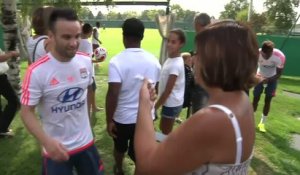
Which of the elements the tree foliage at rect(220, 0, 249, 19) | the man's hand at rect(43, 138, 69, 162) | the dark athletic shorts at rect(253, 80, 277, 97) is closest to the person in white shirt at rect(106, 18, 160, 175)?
the man's hand at rect(43, 138, 69, 162)

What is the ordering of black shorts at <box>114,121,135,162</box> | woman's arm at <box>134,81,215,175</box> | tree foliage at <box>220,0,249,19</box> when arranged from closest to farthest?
woman's arm at <box>134,81,215,175</box> < black shorts at <box>114,121,135,162</box> < tree foliage at <box>220,0,249,19</box>

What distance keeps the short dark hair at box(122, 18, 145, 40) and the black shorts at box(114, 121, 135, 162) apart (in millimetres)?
944

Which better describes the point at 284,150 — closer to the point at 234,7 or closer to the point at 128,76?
the point at 128,76

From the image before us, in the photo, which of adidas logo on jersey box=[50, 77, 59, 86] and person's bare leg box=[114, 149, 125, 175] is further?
person's bare leg box=[114, 149, 125, 175]

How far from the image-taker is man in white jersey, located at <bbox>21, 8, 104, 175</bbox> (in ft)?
8.48

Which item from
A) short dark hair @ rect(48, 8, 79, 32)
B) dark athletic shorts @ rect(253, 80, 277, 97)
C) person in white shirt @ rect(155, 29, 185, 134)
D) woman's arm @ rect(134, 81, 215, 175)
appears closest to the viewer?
woman's arm @ rect(134, 81, 215, 175)

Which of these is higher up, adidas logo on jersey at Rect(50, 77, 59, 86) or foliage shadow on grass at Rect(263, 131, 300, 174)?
adidas logo on jersey at Rect(50, 77, 59, 86)

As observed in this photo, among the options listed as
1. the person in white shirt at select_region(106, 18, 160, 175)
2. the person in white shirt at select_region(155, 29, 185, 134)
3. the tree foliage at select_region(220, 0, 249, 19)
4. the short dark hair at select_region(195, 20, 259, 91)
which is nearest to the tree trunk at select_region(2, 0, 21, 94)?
the person in white shirt at select_region(155, 29, 185, 134)

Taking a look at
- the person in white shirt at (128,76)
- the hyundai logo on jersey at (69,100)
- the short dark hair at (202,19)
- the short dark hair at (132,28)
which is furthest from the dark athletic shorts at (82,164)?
the short dark hair at (202,19)

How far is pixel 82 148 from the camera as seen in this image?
9.51 feet

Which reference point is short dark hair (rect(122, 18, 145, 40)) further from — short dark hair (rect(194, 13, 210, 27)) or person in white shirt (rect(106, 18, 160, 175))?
short dark hair (rect(194, 13, 210, 27))

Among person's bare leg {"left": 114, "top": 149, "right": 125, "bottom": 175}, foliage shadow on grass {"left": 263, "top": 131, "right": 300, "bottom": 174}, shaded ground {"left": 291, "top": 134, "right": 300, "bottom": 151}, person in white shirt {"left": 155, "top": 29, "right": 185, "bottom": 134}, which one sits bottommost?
shaded ground {"left": 291, "top": 134, "right": 300, "bottom": 151}

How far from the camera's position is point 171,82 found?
4.49 m

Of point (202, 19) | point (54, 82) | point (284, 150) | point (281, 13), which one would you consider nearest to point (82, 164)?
point (54, 82)
